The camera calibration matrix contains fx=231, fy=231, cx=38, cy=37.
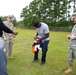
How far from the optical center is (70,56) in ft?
22.4

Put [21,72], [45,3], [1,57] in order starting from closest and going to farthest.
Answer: [1,57], [21,72], [45,3]

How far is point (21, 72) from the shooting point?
734 centimetres

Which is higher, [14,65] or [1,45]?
[1,45]

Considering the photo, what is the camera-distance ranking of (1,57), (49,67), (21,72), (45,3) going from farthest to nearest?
(45,3), (49,67), (21,72), (1,57)

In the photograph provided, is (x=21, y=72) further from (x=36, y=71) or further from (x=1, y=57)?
(x=1, y=57)

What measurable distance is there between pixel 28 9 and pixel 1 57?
67420 mm

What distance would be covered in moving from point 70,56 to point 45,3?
54.6 metres

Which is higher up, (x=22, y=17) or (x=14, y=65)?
(x=14, y=65)

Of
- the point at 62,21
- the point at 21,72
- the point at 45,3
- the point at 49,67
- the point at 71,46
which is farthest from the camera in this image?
the point at 45,3

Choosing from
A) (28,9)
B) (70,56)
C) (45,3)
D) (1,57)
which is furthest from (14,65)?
(28,9)

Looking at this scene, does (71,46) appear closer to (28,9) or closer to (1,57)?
(1,57)

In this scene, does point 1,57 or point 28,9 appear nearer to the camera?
point 1,57

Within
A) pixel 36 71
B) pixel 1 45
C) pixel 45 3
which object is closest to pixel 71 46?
pixel 36 71

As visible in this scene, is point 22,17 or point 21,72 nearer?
point 21,72
